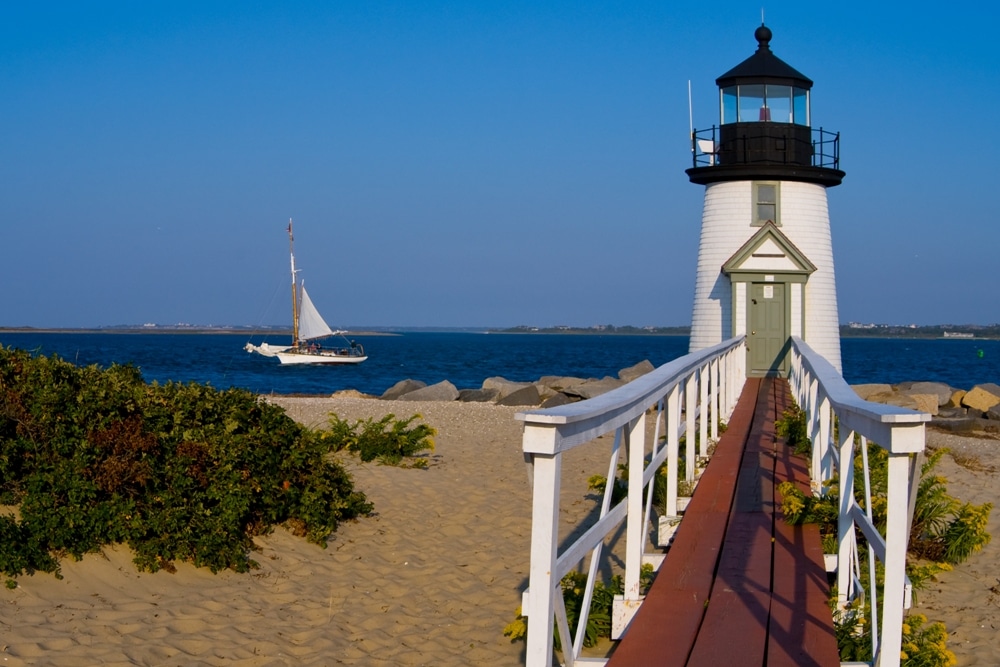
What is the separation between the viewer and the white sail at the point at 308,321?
7275cm

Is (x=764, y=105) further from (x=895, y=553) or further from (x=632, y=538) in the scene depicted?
(x=895, y=553)

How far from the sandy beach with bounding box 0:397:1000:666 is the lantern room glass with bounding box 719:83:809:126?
34.5ft

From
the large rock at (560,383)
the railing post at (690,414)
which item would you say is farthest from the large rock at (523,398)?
the railing post at (690,414)

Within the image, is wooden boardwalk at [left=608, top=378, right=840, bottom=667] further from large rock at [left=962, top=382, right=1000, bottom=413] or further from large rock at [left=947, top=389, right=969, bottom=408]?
large rock at [left=947, top=389, right=969, bottom=408]

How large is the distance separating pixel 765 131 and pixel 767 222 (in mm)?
1728

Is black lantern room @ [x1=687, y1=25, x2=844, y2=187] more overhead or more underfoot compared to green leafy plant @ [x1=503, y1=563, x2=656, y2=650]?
more overhead

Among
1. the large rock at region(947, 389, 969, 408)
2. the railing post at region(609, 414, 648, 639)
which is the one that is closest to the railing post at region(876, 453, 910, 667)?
the railing post at region(609, 414, 648, 639)

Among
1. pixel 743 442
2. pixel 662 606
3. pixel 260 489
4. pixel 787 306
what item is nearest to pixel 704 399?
pixel 743 442

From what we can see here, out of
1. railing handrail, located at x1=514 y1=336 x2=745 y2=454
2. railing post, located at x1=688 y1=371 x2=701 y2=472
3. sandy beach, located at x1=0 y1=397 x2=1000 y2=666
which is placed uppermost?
railing handrail, located at x1=514 y1=336 x2=745 y2=454

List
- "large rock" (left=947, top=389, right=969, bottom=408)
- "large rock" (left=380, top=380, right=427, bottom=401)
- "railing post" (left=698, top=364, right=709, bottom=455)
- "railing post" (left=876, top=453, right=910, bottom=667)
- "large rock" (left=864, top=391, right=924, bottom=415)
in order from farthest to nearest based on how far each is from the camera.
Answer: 1. "large rock" (left=380, top=380, right=427, bottom=401)
2. "large rock" (left=947, top=389, right=969, bottom=408)
3. "large rock" (left=864, top=391, right=924, bottom=415)
4. "railing post" (left=698, top=364, right=709, bottom=455)
5. "railing post" (left=876, top=453, right=910, bottom=667)

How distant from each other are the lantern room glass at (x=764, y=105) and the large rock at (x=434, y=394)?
13713mm

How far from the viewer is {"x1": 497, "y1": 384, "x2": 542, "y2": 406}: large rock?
27406 millimetres

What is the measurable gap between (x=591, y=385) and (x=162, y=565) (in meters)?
22.4

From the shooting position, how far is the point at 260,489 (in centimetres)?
840
